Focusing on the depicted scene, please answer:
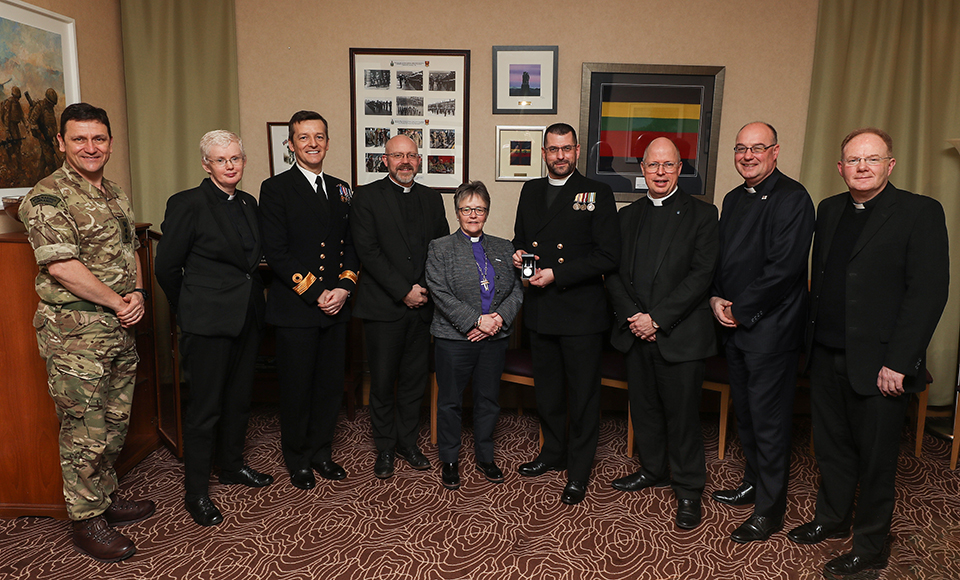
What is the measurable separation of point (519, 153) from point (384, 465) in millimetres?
2313

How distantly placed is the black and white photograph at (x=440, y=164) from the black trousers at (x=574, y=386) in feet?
5.48

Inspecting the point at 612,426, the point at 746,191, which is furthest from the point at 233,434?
the point at 746,191

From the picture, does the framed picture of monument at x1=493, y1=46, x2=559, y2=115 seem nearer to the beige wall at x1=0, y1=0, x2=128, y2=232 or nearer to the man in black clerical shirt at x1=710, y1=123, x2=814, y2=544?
the man in black clerical shirt at x1=710, y1=123, x2=814, y2=544

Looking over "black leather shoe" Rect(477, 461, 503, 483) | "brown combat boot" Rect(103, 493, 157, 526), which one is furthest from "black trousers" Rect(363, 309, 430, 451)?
"brown combat boot" Rect(103, 493, 157, 526)

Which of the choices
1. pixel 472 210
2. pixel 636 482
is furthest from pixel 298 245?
pixel 636 482

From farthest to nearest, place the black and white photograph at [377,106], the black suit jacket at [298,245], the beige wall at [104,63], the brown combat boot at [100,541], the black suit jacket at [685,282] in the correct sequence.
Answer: the black and white photograph at [377,106] < the beige wall at [104,63] < the black suit jacket at [298,245] < the black suit jacket at [685,282] < the brown combat boot at [100,541]

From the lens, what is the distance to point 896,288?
2.26m

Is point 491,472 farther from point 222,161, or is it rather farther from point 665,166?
point 222,161

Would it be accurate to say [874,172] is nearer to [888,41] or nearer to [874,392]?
[874,392]

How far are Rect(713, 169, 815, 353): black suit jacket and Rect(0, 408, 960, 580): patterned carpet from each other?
0.90 meters

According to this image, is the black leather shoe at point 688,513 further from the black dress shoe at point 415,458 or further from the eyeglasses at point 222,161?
the eyeglasses at point 222,161

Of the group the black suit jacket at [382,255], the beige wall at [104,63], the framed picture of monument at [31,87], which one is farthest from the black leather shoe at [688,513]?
the beige wall at [104,63]

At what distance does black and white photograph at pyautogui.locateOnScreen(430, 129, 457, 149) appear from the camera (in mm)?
4211

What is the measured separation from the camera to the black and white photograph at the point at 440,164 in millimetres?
4234
